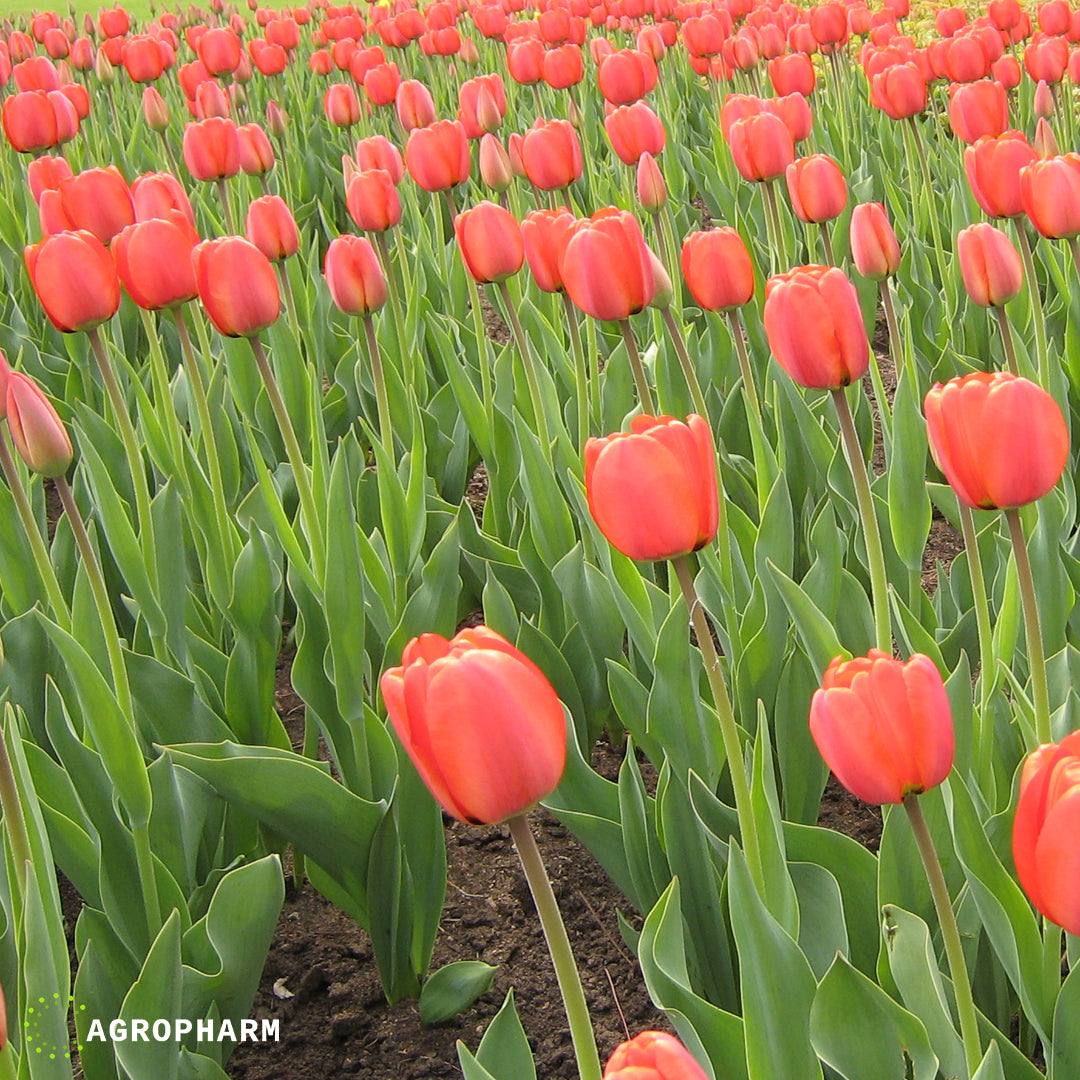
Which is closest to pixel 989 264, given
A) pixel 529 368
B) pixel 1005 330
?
pixel 1005 330

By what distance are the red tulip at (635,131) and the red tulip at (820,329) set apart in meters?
1.57

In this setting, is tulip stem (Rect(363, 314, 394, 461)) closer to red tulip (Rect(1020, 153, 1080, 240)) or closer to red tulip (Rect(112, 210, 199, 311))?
red tulip (Rect(112, 210, 199, 311))

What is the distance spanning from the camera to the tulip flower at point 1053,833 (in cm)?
71

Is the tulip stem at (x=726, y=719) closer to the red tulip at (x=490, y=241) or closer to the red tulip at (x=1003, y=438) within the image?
the red tulip at (x=1003, y=438)

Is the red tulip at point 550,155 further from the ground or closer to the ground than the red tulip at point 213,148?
closer to the ground

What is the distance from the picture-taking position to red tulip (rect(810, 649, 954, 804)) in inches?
33.9

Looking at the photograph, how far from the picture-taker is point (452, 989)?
63.5 inches

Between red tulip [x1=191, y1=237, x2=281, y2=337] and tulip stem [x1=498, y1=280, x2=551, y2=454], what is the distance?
40cm

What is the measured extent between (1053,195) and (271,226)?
131 centimetres

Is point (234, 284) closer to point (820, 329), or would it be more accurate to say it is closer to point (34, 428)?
point (34, 428)

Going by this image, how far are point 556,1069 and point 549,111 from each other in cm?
460

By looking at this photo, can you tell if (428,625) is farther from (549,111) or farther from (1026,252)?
(549,111)

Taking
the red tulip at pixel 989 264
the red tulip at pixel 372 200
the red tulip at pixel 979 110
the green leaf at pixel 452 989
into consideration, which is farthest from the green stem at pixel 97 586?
the red tulip at pixel 979 110

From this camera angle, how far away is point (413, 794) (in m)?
1.61
